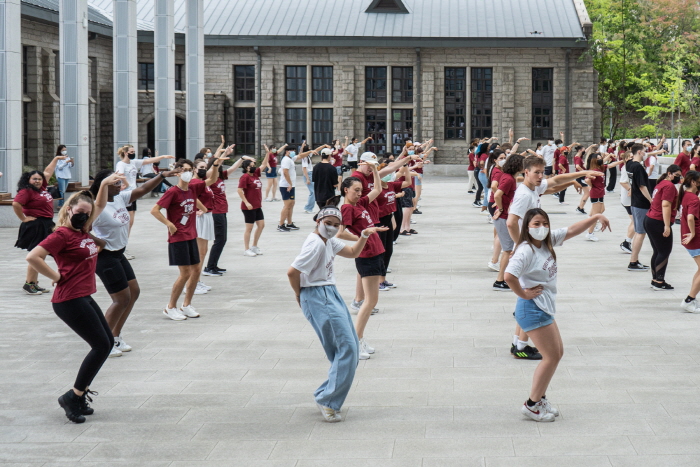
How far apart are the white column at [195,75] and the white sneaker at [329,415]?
2842cm

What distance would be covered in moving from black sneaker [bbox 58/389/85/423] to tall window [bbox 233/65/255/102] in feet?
129

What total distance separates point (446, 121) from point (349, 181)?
37.0 m

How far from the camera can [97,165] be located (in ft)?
133

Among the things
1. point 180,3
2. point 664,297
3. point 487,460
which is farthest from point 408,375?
point 180,3

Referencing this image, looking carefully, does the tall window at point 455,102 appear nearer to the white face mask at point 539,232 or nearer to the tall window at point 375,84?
the tall window at point 375,84

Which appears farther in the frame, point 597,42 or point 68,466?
point 597,42

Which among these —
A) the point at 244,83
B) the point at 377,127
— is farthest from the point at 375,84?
the point at 244,83

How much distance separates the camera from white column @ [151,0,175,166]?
31109 millimetres

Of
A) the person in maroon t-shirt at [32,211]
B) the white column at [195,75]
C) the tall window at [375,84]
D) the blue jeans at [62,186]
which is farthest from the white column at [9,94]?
the tall window at [375,84]

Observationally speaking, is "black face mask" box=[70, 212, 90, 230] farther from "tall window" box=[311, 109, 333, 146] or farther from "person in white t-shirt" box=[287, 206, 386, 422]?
"tall window" box=[311, 109, 333, 146]

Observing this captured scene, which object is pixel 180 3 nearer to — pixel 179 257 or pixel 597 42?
pixel 597 42

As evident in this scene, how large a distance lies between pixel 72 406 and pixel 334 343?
1986 mm

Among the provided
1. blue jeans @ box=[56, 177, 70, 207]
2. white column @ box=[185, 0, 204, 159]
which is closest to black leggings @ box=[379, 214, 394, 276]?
blue jeans @ box=[56, 177, 70, 207]

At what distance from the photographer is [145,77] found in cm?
4438
